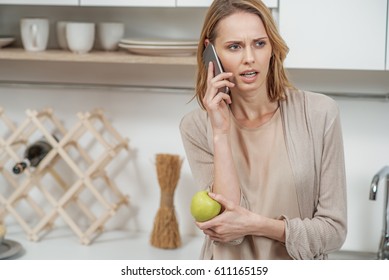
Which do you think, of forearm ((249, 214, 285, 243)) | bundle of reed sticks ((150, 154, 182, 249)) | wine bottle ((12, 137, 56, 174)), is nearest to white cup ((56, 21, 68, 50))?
wine bottle ((12, 137, 56, 174))

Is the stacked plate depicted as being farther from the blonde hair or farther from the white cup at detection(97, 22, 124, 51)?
the blonde hair

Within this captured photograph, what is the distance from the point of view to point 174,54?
6.04ft

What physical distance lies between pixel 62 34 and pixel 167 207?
23.5 inches

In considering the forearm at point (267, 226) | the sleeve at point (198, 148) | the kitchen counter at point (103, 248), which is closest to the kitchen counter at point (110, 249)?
the kitchen counter at point (103, 248)

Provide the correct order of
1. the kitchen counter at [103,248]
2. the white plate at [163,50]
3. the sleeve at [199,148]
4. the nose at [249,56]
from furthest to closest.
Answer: the kitchen counter at [103,248]
the white plate at [163,50]
the sleeve at [199,148]
the nose at [249,56]

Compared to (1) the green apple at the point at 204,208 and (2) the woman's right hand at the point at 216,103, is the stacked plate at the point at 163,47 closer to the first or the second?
Answer: (2) the woman's right hand at the point at 216,103

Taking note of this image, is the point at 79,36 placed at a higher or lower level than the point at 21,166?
higher

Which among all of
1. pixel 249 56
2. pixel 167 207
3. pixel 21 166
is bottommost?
pixel 167 207

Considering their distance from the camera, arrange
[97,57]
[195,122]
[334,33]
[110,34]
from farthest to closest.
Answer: [110,34] → [97,57] → [334,33] → [195,122]

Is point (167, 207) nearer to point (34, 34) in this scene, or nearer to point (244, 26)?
point (34, 34)

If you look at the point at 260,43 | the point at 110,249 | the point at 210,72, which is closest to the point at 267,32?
the point at 260,43

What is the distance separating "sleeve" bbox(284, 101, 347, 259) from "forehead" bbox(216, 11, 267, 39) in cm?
23

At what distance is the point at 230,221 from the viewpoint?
52.7 inches

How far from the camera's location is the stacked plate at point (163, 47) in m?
1.82
